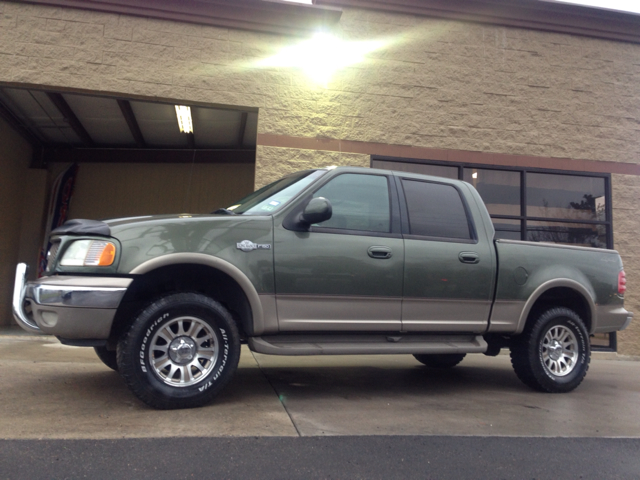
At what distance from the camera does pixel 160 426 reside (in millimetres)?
3723

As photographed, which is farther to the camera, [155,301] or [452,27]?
[452,27]

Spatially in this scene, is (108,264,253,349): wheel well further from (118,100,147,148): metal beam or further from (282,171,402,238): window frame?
(118,100,147,148): metal beam

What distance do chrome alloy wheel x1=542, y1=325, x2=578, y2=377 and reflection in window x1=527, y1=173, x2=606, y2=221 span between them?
4.13m

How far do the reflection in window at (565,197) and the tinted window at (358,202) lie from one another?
5.19 m

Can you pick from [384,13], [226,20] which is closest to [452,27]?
[384,13]

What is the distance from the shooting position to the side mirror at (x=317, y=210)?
4.48 meters

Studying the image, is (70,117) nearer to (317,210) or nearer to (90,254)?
(90,254)

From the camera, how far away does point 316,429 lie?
3.89 meters

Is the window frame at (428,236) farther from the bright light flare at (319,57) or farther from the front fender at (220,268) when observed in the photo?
the bright light flare at (319,57)

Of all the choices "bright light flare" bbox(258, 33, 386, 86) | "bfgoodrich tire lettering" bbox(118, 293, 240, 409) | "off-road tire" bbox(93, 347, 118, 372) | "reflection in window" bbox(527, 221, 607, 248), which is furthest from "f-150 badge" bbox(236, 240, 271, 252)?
"reflection in window" bbox(527, 221, 607, 248)

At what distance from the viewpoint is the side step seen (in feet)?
14.8

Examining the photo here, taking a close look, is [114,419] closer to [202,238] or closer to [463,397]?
[202,238]

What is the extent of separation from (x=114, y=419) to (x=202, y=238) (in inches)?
55.6

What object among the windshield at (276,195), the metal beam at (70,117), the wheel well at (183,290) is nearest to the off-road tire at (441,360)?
the windshield at (276,195)
